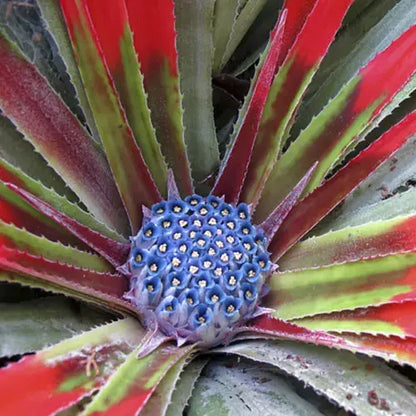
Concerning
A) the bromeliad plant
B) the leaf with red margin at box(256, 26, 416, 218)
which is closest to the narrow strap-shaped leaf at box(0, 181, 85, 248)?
Result: the bromeliad plant

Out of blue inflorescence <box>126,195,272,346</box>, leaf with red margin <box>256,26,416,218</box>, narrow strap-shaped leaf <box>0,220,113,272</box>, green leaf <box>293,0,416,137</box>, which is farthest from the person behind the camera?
green leaf <box>293,0,416,137</box>

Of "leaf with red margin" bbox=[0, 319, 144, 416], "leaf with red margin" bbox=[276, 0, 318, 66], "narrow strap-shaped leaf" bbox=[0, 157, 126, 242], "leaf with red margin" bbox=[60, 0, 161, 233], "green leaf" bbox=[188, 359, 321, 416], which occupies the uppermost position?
"leaf with red margin" bbox=[276, 0, 318, 66]

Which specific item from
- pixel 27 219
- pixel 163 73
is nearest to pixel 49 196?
pixel 27 219

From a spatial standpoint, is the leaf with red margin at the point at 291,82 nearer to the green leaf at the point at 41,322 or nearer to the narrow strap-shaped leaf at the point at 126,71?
the narrow strap-shaped leaf at the point at 126,71

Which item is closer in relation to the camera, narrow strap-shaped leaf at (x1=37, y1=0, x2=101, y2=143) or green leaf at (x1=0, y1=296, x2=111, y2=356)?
green leaf at (x1=0, y1=296, x2=111, y2=356)

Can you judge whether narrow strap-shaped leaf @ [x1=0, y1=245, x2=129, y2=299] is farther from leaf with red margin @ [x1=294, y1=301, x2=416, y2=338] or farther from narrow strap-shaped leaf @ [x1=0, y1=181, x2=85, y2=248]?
leaf with red margin @ [x1=294, y1=301, x2=416, y2=338]

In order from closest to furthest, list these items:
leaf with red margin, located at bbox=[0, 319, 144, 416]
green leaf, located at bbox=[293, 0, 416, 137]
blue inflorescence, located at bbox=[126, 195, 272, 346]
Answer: leaf with red margin, located at bbox=[0, 319, 144, 416], blue inflorescence, located at bbox=[126, 195, 272, 346], green leaf, located at bbox=[293, 0, 416, 137]

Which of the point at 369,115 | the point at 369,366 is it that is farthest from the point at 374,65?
the point at 369,366
